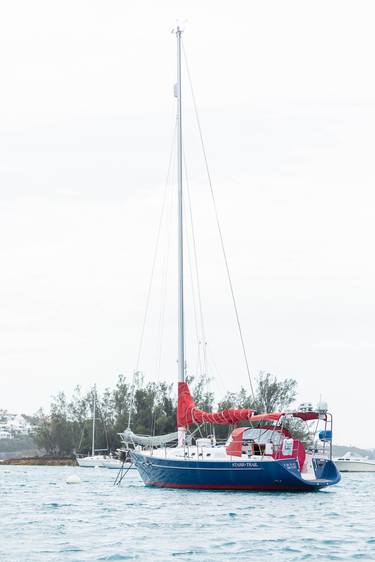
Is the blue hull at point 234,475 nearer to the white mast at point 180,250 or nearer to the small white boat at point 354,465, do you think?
the white mast at point 180,250

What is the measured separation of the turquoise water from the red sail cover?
4493mm

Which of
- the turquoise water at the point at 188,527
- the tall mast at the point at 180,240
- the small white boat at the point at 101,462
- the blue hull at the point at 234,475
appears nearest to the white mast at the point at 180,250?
the tall mast at the point at 180,240

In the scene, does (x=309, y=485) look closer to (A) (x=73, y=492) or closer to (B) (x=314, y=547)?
(A) (x=73, y=492)

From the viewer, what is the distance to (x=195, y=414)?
58.5m

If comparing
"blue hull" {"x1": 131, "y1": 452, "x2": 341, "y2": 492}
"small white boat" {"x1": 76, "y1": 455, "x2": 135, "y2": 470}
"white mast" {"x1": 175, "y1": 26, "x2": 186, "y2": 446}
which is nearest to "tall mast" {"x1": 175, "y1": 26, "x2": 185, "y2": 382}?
"white mast" {"x1": 175, "y1": 26, "x2": 186, "y2": 446}

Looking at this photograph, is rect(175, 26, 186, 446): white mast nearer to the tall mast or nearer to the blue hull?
the tall mast

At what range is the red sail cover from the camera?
56.6m

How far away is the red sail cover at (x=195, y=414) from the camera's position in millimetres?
56625

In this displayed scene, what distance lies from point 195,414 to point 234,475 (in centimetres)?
636

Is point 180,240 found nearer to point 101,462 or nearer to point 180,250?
point 180,250

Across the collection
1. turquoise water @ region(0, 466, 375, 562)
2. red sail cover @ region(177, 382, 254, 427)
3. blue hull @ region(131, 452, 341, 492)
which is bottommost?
turquoise water @ region(0, 466, 375, 562)

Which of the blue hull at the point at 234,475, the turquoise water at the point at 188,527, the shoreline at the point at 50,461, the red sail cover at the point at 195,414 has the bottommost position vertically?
the turquoise water at the point at 188,527

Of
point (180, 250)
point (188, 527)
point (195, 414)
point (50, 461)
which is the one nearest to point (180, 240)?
point (180, 250)

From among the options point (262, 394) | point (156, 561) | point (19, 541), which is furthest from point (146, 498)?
point (262, 394)
